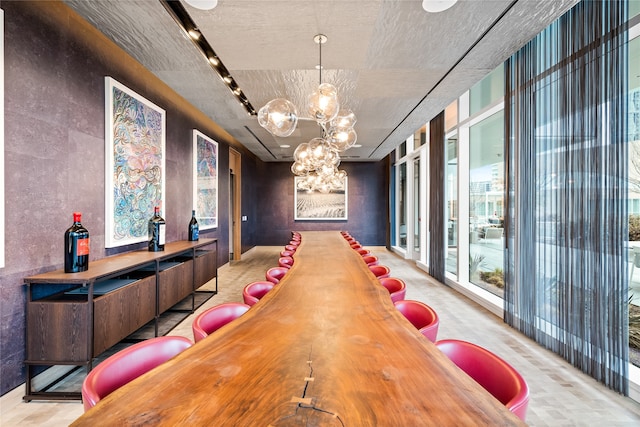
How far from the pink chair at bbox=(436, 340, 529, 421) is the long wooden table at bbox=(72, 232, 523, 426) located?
158 mm

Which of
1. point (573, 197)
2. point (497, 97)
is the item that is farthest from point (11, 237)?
point (497, 97)

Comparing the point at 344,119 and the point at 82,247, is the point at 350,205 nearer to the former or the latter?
the point at 344,119

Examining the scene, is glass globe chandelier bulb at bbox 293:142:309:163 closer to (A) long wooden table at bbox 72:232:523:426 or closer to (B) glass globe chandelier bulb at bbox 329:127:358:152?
(B) glass globe chandelier bulb at bbox 329:127:358:152

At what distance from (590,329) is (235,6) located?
13.5 ft

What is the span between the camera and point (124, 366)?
1243 mm

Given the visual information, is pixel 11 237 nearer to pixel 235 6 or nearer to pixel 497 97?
pixel 235 6

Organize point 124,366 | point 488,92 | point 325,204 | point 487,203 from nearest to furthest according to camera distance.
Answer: point 124,366 → point 488,92 → point 487,203 → point 325,204

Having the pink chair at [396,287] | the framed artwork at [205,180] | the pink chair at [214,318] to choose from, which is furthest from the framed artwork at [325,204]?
the pink chair at [214,318]

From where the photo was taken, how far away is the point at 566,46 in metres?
2.85

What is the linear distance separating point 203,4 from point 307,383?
112 inches

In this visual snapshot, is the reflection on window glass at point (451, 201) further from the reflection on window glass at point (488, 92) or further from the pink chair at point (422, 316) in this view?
the pink chair at point (422, 316)

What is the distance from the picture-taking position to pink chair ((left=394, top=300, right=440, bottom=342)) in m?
1.69

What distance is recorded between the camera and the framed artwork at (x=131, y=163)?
3262 mm

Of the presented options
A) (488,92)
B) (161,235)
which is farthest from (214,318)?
(488,92)
